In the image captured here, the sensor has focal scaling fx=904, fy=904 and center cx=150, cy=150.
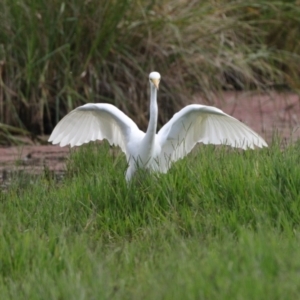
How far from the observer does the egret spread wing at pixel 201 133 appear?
551 centimetres

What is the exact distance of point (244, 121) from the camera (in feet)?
29.0

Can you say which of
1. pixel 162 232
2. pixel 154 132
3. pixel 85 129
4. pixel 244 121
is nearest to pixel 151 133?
pixel 154 132

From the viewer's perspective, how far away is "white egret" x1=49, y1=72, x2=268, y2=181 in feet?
17.5

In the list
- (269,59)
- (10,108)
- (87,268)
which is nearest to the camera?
(87,268)

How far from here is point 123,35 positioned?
8.46 metres

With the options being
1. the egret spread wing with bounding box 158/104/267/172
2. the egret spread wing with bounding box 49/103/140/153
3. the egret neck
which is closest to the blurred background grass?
the egret spread wing with bounding box 49/103/140/153

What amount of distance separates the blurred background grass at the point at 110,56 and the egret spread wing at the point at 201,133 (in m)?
2.47

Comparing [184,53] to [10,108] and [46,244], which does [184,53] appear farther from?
[46,244]

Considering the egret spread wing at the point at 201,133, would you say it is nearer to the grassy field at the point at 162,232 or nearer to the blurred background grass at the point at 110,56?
the grassy field at the point at 162,232

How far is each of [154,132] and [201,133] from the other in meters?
0.63

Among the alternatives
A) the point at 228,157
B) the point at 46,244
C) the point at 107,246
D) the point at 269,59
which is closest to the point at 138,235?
the point at 107,246

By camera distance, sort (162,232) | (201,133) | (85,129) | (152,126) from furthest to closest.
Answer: (85,129) → (201,133) → (152,126) → (162,232)

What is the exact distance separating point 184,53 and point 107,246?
452 cm

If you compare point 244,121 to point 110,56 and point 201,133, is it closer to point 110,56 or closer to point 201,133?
point 110,56
